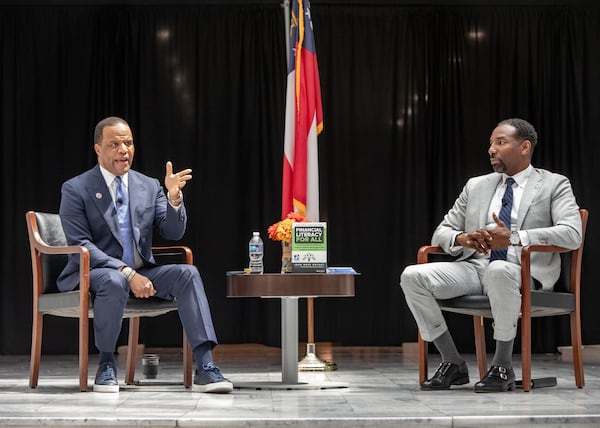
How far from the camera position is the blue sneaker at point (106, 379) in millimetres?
3869

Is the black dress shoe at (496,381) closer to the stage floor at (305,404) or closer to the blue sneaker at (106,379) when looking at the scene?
the stage floor at (305,404)

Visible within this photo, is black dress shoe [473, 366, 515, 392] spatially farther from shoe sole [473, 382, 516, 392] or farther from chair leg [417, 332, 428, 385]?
chair leg [417, 332, 428, 385]

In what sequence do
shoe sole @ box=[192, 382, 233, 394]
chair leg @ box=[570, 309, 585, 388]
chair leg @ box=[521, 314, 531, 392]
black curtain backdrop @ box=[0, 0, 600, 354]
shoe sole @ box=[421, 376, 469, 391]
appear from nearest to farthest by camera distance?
shoe sole @ box=[192, 382, 233, 394] → chair leg @ box=[521, 314, 531, 392] → shoe sole @ box=[421, 376, 469, 391] → chair leg @ box=[570, 309, 585, 388] → black curtain backdrop @ box=[0, 0, 600, 354]

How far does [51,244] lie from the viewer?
14.3 feet

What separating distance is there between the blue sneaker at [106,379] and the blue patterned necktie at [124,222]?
48 centimetres

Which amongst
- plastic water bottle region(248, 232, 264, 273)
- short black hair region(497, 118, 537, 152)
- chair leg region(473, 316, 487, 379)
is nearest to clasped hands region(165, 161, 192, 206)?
plastic water bottle region(248, 232, 264, 273)

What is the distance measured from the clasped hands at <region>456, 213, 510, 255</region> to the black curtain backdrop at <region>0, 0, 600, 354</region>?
278 cm

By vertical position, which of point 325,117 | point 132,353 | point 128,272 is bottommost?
point 132,353

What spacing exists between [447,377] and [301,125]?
6.84ft

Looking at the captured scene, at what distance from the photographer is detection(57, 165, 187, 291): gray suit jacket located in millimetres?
4094

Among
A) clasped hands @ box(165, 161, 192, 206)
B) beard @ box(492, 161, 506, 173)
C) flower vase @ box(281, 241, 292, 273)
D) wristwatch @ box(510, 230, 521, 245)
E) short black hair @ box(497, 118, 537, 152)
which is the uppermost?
short black hair @ box(497, 118, 537, 152)

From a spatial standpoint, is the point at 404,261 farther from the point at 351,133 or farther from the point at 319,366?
the point at 319,366

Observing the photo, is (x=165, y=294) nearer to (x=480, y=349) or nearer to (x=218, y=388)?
(x=218, y=388)

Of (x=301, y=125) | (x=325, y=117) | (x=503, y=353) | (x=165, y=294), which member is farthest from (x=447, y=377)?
(x=325, y=117)
